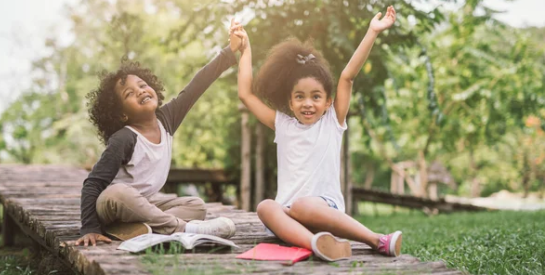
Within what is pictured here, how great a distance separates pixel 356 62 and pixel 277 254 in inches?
49.3

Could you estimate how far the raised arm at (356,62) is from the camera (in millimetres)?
3168

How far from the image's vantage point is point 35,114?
24922 millimetres

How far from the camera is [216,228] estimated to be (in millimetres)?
3094

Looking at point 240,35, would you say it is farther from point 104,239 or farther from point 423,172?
point 423,172

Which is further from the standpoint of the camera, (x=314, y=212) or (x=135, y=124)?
(x=135, y=124)

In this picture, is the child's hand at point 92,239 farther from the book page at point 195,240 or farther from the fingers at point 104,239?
the book page at point 195,240

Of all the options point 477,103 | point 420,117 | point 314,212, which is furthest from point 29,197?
point 420,117

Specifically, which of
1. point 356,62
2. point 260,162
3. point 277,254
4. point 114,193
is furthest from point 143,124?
point 260,162

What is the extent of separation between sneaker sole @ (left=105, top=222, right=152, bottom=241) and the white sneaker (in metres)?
0.27

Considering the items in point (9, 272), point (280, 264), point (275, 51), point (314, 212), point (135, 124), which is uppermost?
point (275, 51)

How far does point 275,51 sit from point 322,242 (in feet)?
4.73

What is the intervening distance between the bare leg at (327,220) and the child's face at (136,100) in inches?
44.4

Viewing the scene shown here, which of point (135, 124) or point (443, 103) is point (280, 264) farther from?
point (443, 103)

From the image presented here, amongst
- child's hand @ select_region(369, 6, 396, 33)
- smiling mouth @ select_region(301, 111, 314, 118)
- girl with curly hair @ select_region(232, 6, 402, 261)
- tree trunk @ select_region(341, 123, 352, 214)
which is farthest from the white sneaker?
tree trunk @ select_region(341, 123, 352, 214)
